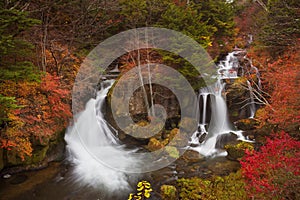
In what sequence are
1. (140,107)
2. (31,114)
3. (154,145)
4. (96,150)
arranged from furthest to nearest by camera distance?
(140,107), (96,150), (154,145), (31,114)

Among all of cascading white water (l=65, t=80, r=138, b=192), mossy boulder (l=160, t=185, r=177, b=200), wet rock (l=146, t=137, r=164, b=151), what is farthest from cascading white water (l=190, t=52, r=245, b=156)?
cascading white water (l=65, t=80, r=138, b=192)

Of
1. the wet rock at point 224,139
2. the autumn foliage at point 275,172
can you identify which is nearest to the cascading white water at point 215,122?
the wet rock at point 224,139

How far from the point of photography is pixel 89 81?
49.0 feet

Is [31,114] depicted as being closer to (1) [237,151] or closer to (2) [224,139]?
(1) [237,151]

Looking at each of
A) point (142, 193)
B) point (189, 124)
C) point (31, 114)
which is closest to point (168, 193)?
point (142, 193)

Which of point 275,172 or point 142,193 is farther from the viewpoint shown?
point 142,193

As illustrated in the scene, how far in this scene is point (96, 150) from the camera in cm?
1312

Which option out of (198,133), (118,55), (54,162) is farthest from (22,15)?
(198,133)

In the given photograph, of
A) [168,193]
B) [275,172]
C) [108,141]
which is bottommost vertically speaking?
[168,193]

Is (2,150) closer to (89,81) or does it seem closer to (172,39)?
(89,81)

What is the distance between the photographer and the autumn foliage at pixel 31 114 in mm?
8984

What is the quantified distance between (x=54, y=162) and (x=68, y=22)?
1024 centimetres

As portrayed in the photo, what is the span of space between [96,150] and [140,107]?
4.10 m

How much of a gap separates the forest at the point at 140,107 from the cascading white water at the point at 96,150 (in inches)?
3.9
